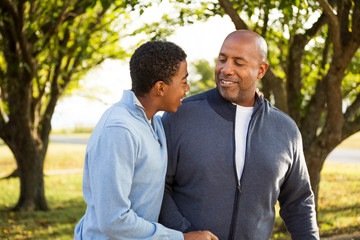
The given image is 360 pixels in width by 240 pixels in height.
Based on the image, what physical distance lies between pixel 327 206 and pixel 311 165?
385 centimetres

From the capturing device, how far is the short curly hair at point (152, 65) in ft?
7.68

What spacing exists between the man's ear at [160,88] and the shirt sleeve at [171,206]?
0.90 ft

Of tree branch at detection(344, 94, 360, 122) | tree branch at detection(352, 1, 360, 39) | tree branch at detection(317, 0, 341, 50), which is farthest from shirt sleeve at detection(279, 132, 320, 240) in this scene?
tree branch at detection(344, 94, 360, 122)

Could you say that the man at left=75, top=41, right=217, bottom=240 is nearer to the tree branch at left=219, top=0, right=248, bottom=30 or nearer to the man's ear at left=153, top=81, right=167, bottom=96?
the man's ear at left=153, top=81, right=167, bottom=96

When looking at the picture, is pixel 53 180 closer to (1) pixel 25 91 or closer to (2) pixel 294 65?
(1) pixel 25 91

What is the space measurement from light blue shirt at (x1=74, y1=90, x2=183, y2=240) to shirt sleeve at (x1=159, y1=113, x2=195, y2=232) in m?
0.13

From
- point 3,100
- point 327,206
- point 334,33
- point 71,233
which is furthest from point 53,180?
point 334,33

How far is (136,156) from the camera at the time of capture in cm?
213

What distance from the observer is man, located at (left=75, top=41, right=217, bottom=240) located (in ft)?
6.66

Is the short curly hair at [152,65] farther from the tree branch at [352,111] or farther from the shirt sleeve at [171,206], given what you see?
the tree branch at [352,111]

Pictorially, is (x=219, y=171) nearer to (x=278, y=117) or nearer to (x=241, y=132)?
(x=241, y=132)

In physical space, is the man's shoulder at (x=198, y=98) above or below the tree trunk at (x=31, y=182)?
above

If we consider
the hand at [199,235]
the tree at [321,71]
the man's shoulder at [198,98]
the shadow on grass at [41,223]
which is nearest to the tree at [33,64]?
the shadow on grass at [41,223]

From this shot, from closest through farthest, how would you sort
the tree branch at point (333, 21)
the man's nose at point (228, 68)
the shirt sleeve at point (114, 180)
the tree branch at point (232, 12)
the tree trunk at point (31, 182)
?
1. the shirt sleeve at point (114, 180)
2. the man's nose at point (228, 68)
3. the tree branch at point (333, 21)
4. the tree branch at point (232, 12)
5. the tree trunk at point (31, 182)
